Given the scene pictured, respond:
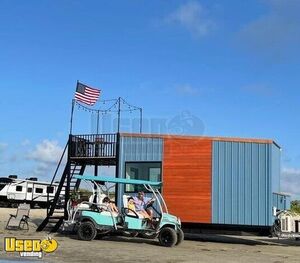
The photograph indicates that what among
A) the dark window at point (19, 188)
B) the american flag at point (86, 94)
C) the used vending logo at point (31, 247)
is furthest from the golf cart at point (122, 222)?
the dark window at point (19, 188)

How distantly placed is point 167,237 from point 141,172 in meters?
5.78

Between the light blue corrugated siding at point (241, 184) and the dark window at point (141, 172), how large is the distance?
269cm

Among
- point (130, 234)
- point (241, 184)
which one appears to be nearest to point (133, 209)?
point (130, 234)

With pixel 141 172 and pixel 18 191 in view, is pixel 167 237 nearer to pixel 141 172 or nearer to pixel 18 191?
pixel 141 172

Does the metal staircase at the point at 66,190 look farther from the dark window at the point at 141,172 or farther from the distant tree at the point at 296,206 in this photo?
the distant tree at the point at 296,206

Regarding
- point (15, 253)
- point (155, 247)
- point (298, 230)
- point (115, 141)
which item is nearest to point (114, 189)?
point (115, 141)

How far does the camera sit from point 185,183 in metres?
23.8

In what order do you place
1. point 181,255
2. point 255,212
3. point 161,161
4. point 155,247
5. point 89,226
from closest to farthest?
1. point 181,255
2. point 155,247
3. point 89,226
4. point 255,212
5. point 161,161

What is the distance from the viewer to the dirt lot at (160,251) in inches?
608

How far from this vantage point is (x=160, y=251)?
→ 17734mm

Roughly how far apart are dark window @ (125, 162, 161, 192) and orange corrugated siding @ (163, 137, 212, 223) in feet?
1.55

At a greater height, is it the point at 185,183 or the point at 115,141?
the point at 115,141

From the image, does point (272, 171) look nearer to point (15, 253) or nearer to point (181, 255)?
point (181, 255)

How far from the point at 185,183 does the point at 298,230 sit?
5148 mm
